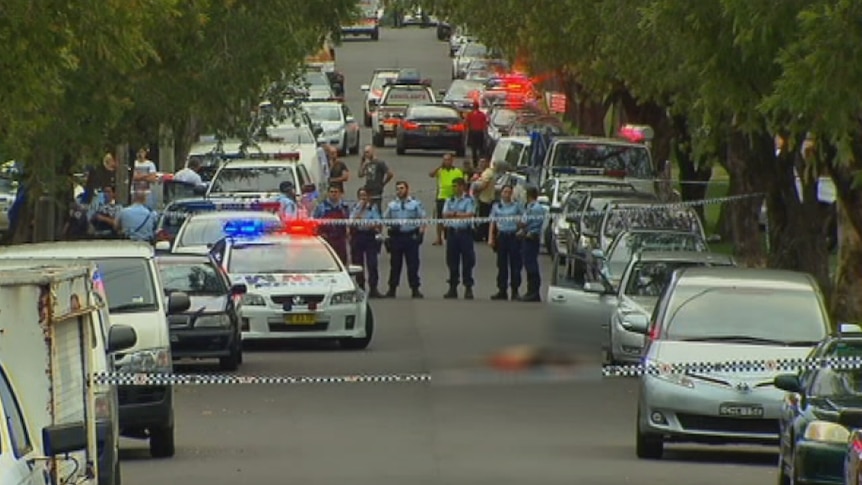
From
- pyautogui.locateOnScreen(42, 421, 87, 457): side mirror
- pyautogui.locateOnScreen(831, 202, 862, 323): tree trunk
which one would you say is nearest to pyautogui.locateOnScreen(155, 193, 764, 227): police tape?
pyautogui.locateOnScreen(831, 202, 862, 323): tree trunk

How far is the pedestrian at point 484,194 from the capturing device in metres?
42.6

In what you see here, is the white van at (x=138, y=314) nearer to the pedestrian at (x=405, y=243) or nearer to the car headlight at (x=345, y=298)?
the car headlight at (x=345, y=298)

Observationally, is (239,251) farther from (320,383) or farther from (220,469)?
(220,469)

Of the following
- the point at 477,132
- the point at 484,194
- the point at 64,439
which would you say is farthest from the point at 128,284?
the point at 477,132

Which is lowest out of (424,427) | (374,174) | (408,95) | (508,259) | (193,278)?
(408,95)

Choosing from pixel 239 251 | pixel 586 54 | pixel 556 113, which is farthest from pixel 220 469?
pixel 556 113

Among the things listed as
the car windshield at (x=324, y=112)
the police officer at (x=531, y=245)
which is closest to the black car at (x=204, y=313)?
the police officer at (x=531, y=245)

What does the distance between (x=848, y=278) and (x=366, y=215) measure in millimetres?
8832

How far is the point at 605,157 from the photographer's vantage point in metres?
43.7

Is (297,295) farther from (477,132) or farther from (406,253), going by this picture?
(477,132)

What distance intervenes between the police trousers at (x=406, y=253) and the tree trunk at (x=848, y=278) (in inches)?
302

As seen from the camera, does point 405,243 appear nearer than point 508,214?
Yes

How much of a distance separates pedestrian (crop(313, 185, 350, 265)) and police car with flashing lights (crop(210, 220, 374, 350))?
20.8ft

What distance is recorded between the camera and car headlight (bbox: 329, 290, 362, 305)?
92.8 feet
